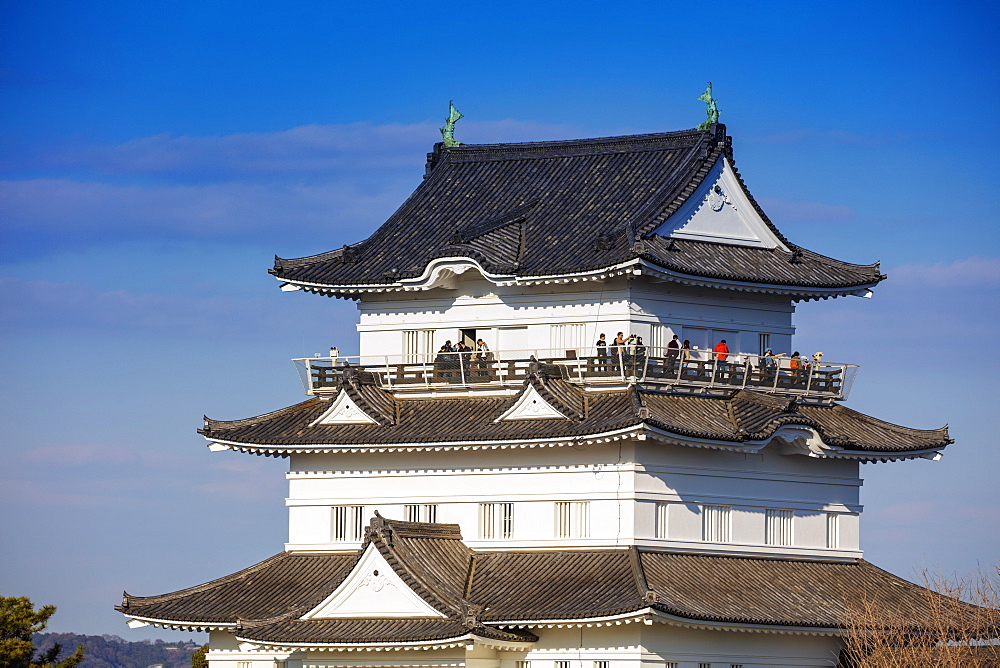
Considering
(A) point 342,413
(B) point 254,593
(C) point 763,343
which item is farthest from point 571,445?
(B) point 254,593

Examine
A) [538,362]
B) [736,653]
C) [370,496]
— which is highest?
[538,362]

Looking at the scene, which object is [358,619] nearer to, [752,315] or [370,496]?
[370,496]

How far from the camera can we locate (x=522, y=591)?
58.0 meters

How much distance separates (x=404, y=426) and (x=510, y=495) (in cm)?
406

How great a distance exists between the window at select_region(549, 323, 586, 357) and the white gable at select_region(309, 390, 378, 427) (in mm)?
6491

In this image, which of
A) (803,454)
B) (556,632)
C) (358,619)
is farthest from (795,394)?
(358,619)

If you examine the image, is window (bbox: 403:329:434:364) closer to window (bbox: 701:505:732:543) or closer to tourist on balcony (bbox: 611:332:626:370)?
tourist on balcony (bbox: 611:332:626:370)

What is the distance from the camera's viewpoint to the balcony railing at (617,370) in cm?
6034

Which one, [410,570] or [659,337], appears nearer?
[410,570]

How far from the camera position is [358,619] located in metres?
57.7

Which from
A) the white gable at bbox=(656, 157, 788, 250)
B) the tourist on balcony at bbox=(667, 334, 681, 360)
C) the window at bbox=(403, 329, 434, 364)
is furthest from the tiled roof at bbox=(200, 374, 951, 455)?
the white gable at bbox=(656, 157, 788, 250)

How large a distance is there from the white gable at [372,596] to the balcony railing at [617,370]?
25.3 ft

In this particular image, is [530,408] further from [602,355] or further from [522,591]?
[522,591]

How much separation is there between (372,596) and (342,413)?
7698 mm
